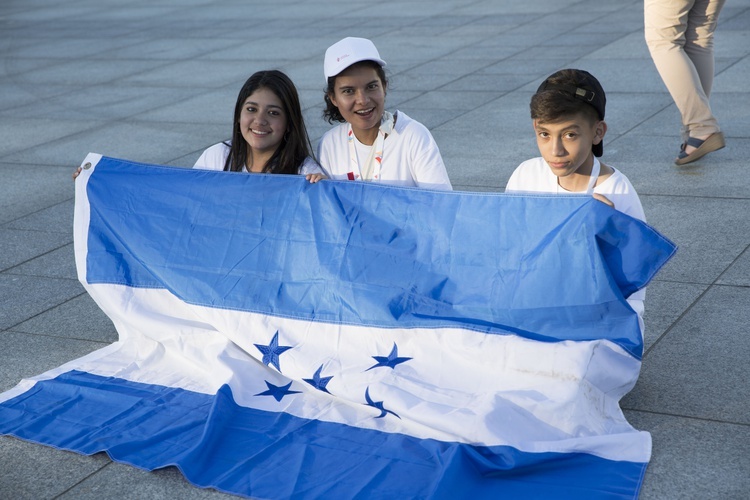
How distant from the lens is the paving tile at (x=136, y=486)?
11.6ft

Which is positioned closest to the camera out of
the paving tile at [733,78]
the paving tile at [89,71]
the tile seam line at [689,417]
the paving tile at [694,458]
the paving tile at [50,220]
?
the paving tile at [694,458]

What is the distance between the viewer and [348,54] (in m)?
4.54

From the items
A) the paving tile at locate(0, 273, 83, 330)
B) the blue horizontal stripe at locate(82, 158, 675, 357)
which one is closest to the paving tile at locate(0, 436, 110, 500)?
the blue horizontal stripe at locate(82, 158, 675, 357)

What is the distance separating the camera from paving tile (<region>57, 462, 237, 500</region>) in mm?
3551

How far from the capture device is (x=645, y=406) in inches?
157

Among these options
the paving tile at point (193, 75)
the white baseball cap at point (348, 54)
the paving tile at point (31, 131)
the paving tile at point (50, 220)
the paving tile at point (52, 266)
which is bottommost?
the paving tile at point (52, 266)

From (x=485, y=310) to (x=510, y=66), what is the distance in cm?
740

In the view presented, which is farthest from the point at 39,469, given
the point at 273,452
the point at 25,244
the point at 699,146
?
the point at 699,146

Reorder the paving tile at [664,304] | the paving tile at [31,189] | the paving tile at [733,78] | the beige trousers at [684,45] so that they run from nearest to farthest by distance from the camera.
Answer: the paving tile at [664,304] < the beige trousers at [684,45] < the paving tile at [31,189] < the paving tile at [733,78]

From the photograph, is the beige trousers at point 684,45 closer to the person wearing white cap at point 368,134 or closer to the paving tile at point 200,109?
the person wearing white cap at point 368,134

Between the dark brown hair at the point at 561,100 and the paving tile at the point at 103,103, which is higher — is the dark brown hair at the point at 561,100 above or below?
above

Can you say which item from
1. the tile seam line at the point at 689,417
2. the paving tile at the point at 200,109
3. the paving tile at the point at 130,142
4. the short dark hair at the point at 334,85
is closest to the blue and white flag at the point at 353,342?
the tile seam line at the point at 689,417

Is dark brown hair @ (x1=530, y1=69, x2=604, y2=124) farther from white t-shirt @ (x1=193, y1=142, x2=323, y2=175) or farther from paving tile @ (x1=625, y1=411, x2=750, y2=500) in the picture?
white t-shirt @ (x1=193, y1=142, x2=323, y2=175)

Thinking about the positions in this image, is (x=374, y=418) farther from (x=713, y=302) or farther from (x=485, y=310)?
(x=713, y=302)
